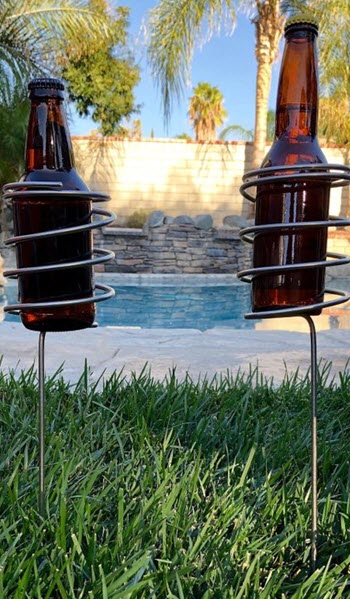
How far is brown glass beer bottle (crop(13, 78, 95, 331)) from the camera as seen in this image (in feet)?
3.08

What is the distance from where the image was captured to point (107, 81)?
14.9 m

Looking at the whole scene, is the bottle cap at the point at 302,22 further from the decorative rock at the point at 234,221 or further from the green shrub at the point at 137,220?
the green shrub at the point at 137,220

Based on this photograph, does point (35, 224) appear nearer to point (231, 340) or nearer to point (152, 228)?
point (231, 340)

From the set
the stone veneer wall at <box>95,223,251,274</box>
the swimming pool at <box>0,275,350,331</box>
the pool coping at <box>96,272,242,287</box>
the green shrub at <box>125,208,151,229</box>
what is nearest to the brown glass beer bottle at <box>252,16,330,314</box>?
the swimming pool at <box>0,275,350,331</box>

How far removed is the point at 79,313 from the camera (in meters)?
1.05

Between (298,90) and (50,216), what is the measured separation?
0.47m

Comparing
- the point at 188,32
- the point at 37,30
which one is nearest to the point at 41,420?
the point at 37,30

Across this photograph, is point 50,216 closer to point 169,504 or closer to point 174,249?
point 169,504

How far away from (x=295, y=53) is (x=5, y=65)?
1096 cm

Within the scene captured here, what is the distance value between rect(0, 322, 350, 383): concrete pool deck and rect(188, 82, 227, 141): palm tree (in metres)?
19.7

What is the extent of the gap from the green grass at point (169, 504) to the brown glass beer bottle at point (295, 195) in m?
0.41

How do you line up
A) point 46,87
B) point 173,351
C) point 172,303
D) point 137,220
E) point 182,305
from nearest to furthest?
point 46,87 < point 173,351 < point 182,305 < point 172,303 < point 137,220

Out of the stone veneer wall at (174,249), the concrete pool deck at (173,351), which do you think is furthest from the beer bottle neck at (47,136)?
the stone veneer wall at (174,249)

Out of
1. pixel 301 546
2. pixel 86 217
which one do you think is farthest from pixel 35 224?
pixel 301 546
